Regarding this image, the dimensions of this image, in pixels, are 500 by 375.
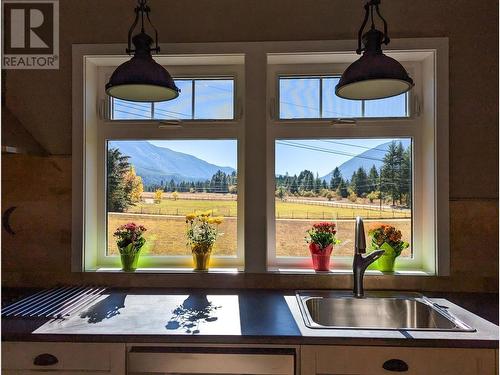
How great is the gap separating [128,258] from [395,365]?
4.74 ft

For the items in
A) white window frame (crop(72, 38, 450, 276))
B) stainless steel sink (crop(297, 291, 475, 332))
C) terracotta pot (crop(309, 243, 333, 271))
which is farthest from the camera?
terracotta pot (crop(309, 243, 333, 271))

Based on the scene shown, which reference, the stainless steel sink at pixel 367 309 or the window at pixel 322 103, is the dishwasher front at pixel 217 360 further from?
the window at pixel 322 103

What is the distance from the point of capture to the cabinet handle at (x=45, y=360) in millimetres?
1274

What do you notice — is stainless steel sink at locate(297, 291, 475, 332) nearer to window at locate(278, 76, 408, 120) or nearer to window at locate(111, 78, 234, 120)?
Result: window at locate(278, 76, 408, 120)

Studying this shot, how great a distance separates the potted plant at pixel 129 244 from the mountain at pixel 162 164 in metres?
0.30

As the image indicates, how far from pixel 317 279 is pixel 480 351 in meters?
0.79

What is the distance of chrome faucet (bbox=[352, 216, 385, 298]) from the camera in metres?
1.71

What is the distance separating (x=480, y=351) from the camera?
121 centimetres

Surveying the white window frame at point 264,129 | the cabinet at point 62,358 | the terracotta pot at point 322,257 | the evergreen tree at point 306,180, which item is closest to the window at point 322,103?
the white window frame at point 264,129

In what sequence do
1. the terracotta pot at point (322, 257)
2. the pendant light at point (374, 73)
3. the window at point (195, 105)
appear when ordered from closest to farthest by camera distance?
the pendant light at point (374, 73)
the terracotta pot at point (322, 257)
the window at point (195, 105)

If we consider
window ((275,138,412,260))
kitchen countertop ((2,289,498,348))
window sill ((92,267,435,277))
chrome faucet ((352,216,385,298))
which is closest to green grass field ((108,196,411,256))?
window ((275,138,412,260))

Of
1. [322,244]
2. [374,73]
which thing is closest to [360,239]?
[322,244]

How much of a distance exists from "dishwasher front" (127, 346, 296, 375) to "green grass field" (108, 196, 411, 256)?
80cm

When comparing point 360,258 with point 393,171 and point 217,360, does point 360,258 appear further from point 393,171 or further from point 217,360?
point 217,360
